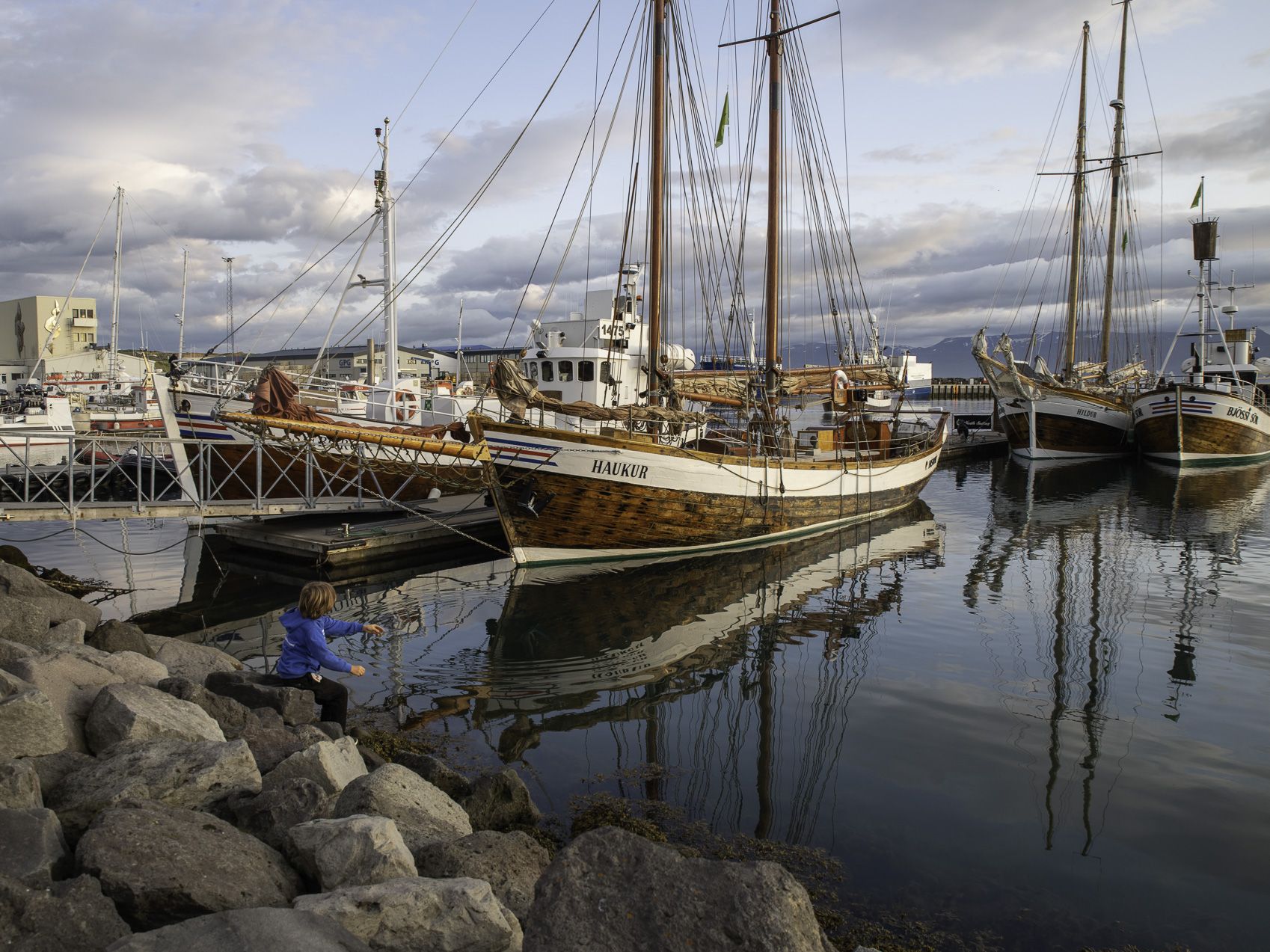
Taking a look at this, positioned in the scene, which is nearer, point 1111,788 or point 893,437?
point 1111,788

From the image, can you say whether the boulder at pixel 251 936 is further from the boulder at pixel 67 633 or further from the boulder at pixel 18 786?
the boulder at pixel 67 633

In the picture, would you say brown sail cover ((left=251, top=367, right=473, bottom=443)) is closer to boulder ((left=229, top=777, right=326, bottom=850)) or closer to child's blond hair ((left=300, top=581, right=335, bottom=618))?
child's blond hair ((left=300, top=581, right=335, bottom=618))

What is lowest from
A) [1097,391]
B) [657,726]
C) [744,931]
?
[657,726]

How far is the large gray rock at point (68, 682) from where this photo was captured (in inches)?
232

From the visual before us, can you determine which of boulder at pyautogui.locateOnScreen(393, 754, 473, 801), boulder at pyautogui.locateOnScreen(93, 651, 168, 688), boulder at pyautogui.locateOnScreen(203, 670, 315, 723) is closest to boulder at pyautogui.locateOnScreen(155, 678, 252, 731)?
boulder at pyautogui.locateOnScreen(203, 670, 315, 723)

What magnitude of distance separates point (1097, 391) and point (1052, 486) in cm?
1708

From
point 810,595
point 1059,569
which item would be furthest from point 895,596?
point 1059,569

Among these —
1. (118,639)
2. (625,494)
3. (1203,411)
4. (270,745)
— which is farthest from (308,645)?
(1203,411)

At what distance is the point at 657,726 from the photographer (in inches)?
344

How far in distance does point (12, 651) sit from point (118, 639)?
2.24 meters

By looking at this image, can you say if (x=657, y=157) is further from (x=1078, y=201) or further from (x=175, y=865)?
(x=1078, y=201)

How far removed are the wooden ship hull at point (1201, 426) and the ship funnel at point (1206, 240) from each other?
8841 mm

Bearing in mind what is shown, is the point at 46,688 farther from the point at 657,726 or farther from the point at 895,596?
the point at 895,596

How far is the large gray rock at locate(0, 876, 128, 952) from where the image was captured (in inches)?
125
